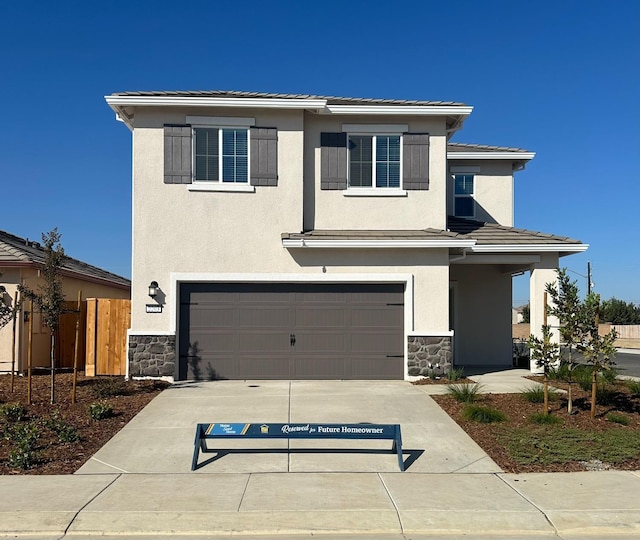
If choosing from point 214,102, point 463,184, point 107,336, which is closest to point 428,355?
point 463,184

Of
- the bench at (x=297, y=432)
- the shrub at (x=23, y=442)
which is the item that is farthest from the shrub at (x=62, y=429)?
the bench at (x=297, y=432)

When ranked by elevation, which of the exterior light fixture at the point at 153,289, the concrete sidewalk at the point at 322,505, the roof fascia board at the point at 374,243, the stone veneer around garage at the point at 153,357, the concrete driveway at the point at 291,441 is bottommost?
the concrete sidewalk at the point at 322,505

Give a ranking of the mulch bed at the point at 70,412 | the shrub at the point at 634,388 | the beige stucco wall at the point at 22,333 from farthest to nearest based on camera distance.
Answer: the beige stucco wall at the point at 22,333 < the shrub at the point at 634,388 < the mulch bed at the point at 70,412

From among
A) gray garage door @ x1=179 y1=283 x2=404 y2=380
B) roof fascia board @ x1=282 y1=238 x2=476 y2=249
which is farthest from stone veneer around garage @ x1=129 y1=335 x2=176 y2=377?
roof fascia board @ x1=282 y1=238 x2=476 y2=249

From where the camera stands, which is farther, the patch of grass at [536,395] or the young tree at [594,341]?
the patch of grass at [536,395]

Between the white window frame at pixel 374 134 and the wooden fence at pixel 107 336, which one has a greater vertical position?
the white window frame at pixel 374 134

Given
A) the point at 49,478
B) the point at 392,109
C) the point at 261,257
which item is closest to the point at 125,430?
the point at 49,478

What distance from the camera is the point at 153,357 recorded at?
48.3ft

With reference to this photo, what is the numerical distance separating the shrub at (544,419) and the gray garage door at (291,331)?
4.71 m

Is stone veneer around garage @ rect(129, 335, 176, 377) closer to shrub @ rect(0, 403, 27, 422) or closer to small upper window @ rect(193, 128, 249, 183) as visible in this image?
small upper window @ rect(193, 128, 249, 183)

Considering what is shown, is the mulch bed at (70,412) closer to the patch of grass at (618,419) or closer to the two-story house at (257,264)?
the two-story house at (257,264)

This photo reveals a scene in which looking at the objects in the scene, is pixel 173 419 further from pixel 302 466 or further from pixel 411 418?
pixel 411 418

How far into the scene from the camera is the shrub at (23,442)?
8.27 metres

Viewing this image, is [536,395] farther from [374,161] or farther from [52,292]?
[52,292]
